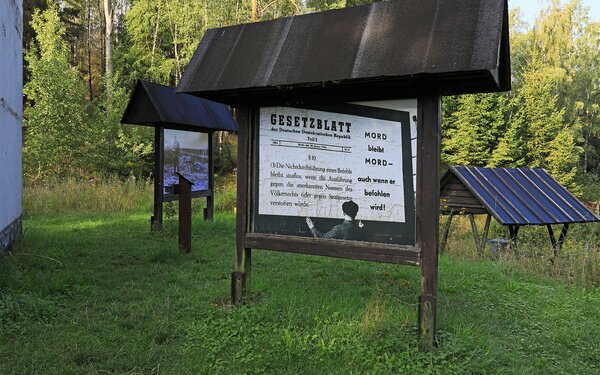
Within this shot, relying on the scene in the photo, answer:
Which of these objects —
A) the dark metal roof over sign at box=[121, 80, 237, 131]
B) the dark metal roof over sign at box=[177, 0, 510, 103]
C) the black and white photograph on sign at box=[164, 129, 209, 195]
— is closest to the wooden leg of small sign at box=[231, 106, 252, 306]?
the dark metal roof over sign at box=[177, 0, 510, 103]

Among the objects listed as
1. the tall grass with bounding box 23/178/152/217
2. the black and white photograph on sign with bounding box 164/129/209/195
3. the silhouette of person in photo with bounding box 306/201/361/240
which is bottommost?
the silhouette of person in photo with bounding box 306/201/361/240

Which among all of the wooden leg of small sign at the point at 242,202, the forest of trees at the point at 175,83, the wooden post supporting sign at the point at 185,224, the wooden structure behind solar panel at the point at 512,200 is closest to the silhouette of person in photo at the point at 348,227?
the wooden leg of small sign at the point at 242,202

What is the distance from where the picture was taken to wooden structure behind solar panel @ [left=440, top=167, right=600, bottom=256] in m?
9.68

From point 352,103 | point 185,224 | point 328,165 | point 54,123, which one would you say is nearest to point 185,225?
point 185,224

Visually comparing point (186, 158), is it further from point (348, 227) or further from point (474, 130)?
point (474, 130)

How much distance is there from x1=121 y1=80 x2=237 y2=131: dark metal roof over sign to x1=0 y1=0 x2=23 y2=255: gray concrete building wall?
212 cm

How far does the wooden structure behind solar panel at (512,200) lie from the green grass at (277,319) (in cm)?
280

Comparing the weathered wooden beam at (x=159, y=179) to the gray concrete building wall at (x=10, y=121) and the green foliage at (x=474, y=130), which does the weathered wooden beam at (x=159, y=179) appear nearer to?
the gray concrete building wall at (x=10, y=121)

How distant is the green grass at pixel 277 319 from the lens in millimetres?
3629

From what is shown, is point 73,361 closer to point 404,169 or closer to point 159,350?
point 159,350

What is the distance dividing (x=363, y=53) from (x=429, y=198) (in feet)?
4.40

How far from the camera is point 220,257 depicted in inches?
301

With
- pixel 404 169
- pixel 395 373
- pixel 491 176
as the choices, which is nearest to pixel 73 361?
pixel 395 373

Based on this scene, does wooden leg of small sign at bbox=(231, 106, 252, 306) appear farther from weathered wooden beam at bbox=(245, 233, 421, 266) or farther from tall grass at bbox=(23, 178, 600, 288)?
tall grass at bbox=(23, 178, 600, 288)
